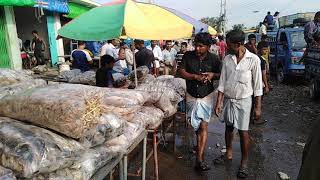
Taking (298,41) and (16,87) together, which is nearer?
(16,87)

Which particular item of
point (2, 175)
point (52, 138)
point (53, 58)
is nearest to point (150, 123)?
point (52, 138)

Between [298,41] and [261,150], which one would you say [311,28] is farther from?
[261,150]

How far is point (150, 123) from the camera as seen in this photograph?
379cm

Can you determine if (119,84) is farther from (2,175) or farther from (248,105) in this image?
(2,175)

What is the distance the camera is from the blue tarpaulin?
12.2 meters

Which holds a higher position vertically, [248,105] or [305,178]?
[305,178]

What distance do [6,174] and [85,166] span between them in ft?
1.76

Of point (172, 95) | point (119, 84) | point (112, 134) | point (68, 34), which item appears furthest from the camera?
point (119, 84)

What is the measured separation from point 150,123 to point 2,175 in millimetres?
2199

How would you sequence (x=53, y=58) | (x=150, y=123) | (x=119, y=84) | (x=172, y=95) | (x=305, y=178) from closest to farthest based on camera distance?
1. (x=305, y=178)
2. (x=150, y=123)
3. (x=172, y=95)
4. (x=119, y=84)
5. (x=53, y=58)

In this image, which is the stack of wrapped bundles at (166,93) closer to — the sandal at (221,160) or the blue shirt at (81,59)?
the sandal at (221,160)

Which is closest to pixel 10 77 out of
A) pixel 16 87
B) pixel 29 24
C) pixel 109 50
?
pixel 16 87

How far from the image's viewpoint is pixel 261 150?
5512 mm

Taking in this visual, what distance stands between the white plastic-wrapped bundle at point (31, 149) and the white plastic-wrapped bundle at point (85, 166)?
1.8 inches
